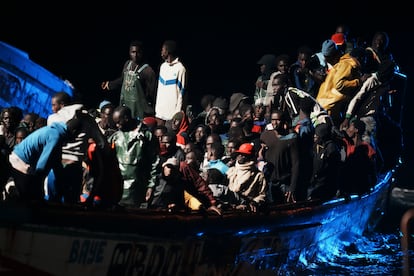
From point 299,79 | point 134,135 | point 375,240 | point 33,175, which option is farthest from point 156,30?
point 33,175

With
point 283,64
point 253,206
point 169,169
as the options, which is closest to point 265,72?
point 283,64

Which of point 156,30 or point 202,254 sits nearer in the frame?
point 202,254

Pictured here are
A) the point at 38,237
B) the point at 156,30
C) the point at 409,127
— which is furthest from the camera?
the point at 409,127

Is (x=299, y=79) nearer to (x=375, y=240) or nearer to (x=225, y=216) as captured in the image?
Result: (x=375, y=240)

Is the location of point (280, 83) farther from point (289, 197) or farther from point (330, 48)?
point (289, 197)

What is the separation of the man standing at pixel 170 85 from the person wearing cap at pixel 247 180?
2.23 meters

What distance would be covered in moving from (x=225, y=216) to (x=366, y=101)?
4.76m

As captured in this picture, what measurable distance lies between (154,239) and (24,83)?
4.70 meters

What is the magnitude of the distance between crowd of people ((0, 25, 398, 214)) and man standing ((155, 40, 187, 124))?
0.04ft

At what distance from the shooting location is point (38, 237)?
7445mm

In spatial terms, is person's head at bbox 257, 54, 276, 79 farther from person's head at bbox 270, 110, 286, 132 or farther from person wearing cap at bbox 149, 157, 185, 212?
person wearing cap at bbox 149, 157, 185, 212

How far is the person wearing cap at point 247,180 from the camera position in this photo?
9688 mm

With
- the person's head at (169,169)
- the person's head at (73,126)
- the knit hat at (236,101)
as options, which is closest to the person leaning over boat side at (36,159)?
the person's head at (73,126)

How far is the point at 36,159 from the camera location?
7879 millimetres
